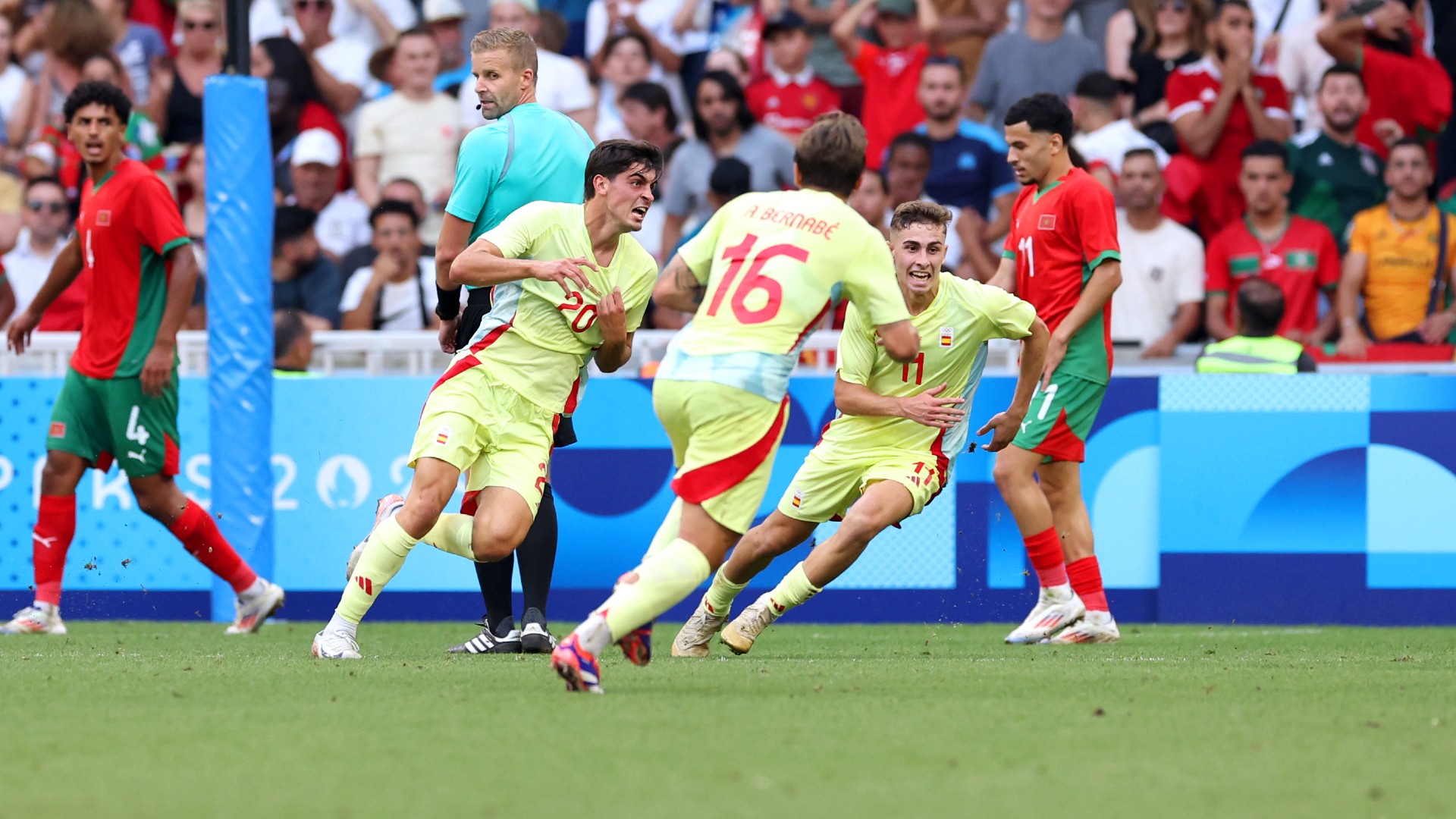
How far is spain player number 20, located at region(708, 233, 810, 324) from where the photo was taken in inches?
219

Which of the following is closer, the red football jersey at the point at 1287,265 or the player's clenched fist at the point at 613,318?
the player's clenched fist at the point at 613,318

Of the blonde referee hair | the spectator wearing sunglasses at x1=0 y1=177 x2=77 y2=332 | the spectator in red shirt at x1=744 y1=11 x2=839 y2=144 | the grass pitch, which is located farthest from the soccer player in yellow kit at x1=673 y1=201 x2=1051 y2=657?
the spectator wearing sunglasses at x1=0 y1=177 x2=77 y2=332

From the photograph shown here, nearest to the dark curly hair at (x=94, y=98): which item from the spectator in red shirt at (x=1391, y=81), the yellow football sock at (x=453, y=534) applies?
the yellow football sock at (x=453, y=534)

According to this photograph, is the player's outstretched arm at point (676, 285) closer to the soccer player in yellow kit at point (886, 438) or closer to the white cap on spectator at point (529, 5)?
the soccer player in yellow kit at point (886, 438)

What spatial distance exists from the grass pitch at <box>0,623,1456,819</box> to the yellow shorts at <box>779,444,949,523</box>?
0.60 m

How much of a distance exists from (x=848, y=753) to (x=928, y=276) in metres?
3.14

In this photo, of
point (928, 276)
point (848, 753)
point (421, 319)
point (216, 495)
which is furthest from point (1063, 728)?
point (421, 319)

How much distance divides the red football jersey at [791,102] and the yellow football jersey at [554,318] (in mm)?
6378

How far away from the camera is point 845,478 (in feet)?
23.8

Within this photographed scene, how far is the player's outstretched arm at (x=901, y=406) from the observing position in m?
6.62

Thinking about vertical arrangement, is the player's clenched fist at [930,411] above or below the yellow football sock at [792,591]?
above

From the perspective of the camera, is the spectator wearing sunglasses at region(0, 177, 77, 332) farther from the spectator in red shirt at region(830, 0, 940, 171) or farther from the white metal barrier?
the spectator in red shirt at region(830, 0, 940, 171)

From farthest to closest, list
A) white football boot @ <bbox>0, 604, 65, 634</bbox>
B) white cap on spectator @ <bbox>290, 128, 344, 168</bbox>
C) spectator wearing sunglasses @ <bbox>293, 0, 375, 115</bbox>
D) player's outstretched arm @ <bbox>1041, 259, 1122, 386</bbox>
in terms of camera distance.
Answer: spectator wearing sunglasses @ <bbox>293, 0, 375, 115</bbox> < white cap on spectator @ <bbox>290, 128, 344, 168</bbox> < white football boot @ <bbox>0, 604, 65, 634</bbox> < player's outstretched arm @ <bbox>1041, 259, 1122, 386</bbox>

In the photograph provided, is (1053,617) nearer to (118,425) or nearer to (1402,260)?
(118,425)
